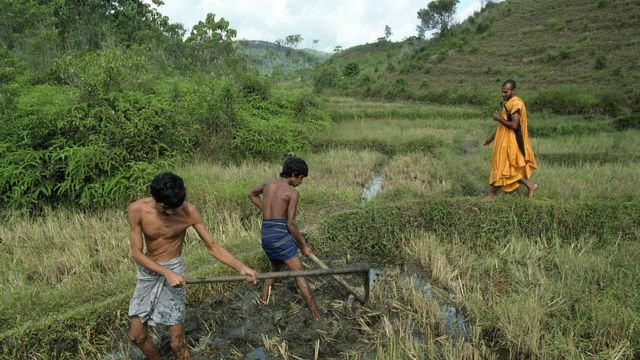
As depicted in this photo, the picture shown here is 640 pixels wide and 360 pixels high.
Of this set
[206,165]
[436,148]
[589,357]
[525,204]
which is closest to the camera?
[589,357]

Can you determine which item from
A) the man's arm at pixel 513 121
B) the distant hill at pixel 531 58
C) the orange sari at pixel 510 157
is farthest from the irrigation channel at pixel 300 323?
the distant hill at pixel 531 58

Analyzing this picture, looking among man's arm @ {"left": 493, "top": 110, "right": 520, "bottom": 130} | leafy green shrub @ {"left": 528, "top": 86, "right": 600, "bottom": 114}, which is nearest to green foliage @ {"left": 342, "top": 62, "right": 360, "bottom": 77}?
leafy green shrub @ {"left": 528, "top": 86, "right": 600, "bottom": 114}

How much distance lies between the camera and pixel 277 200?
12.9 feet

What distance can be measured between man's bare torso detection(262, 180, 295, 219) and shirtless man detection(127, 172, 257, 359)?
857 millimetres

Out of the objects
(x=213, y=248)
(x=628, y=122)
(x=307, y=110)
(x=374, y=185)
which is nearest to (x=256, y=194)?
(x=213, y=248)

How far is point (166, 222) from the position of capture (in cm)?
299

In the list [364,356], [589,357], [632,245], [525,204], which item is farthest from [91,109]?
[632,245]

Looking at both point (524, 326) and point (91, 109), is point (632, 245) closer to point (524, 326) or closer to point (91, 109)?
point (524, 326)

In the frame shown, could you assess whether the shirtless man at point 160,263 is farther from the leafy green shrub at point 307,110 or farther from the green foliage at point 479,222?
the leafy green shrub at point 307,110

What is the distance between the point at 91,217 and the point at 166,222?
4.40m

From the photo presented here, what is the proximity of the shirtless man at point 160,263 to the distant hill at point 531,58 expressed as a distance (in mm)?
15674

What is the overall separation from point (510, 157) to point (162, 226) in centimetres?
475

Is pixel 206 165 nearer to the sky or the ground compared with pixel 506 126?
nearer to the ground

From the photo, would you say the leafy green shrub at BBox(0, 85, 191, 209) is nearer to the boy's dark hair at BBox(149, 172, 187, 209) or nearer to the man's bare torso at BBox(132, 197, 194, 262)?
the man's bare torso at BBox(132, 197, 194, 262)
